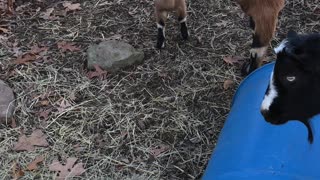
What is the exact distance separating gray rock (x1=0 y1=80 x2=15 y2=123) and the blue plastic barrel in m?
1.74

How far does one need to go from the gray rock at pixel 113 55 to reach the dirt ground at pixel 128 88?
67 millimetres

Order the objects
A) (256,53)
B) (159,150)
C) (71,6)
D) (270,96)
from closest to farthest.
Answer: (270,96) < (159,150) < (256,53) < (71,6)

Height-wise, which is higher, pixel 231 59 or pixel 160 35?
pixel 160 35

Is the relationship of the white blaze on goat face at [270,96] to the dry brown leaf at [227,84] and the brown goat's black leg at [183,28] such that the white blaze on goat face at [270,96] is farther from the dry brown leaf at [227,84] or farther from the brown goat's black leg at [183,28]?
the brown goat's black leg at [183,28]

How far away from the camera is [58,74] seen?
4.23 metres

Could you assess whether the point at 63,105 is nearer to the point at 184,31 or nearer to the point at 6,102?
the point at 6,102

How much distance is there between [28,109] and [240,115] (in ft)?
5.75

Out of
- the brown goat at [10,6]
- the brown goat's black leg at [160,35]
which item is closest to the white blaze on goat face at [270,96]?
the brown goat's black leg at [160,35]

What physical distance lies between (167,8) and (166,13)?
0.24 feet

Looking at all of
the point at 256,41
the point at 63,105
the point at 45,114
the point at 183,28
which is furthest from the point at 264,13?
the point at 45,114

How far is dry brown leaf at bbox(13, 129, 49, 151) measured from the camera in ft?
11.8

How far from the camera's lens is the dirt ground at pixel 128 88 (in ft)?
11.5

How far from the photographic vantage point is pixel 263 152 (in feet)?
8.26

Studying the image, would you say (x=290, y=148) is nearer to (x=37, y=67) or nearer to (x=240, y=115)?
(x=240, y=115)
